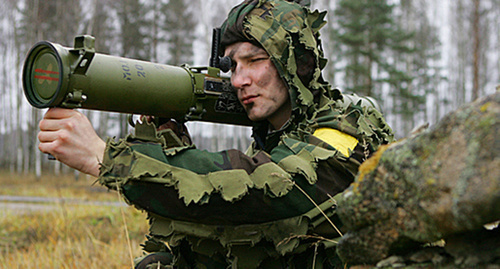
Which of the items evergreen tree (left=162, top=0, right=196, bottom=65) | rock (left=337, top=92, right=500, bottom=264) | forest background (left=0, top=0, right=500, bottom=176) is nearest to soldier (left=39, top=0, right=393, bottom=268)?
rock (left=337, top=92, right=500, bottom=264)

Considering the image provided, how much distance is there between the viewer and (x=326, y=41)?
64.0 feet

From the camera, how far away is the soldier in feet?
4.99

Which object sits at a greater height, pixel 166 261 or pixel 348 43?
pixel 348 43

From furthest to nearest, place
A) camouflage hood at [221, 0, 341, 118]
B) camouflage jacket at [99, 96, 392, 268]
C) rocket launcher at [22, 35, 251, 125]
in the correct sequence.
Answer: camouflage hood at [221, 0, 341, 118]
rocket launcher at [22, 35, 251, 125]
camouflage jacket at [99, 96, 392, 268]

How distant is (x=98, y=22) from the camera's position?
20.7 m

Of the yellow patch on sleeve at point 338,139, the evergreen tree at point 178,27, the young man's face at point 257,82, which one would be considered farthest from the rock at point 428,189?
the evergreen tree at point 178,27

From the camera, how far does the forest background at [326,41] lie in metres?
16.9

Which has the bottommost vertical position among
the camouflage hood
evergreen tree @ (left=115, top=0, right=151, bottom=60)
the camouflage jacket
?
the camouflage jacket

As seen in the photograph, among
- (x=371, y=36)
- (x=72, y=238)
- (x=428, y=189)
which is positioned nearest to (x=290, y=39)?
(x=428, y=189)

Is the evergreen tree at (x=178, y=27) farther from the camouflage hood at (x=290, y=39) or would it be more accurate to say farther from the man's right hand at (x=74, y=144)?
the man's right hand at (x=74, y=144)

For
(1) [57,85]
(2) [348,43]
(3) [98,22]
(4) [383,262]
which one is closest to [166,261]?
(1) [57,85]

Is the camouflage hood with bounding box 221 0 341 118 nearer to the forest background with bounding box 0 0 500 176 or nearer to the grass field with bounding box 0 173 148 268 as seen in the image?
the grass field with bounding box 0 173 148 268

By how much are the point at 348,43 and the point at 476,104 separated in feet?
55.4

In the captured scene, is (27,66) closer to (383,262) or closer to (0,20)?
(383,262)
